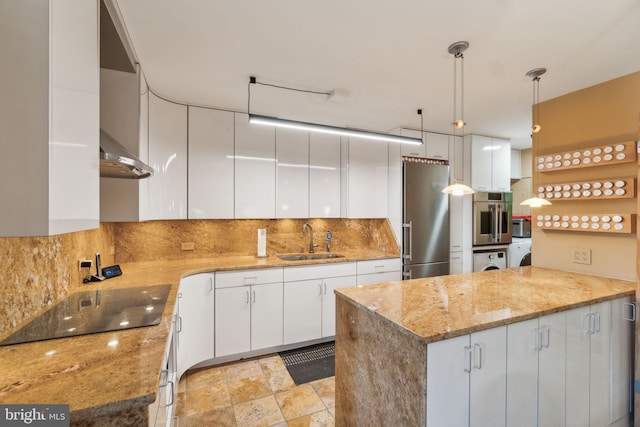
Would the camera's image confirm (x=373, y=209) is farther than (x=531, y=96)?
Yes

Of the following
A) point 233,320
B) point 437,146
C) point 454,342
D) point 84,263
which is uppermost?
point 437,146

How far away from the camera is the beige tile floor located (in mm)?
2131

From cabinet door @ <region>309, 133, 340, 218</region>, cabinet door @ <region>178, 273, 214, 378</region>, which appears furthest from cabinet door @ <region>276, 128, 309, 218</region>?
cabinet door @ <region>178, 273, 214, 378</region>

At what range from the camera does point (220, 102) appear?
9.68 ft

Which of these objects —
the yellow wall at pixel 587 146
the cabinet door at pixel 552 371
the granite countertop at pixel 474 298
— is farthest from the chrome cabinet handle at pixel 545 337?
the yellow wall at pixel 587 146

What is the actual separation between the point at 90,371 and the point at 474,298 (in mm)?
2004

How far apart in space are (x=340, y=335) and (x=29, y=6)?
2.07m

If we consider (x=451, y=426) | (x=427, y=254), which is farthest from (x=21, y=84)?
(x=427, y=254)

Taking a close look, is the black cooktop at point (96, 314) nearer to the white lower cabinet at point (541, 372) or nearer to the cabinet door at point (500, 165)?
the white lower cabinet at point (541, 372)

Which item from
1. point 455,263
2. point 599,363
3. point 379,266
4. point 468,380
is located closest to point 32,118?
point 468,380

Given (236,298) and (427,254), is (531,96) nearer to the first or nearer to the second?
(427,254)

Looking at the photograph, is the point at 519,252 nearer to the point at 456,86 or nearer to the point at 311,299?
the point at 456,86

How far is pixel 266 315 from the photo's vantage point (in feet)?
9.94

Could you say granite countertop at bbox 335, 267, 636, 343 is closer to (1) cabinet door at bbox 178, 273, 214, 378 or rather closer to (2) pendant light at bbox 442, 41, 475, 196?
(2) pendant light at bbox 442, 41, 475, 196
